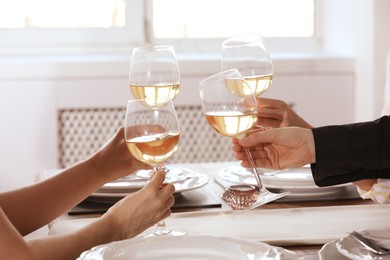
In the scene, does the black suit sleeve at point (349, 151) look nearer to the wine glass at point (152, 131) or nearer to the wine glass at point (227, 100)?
the wine glass at point (227, 100)

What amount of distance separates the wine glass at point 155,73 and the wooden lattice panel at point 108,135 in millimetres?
1496

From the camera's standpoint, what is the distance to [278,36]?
3477mm

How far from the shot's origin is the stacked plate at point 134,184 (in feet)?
5.20

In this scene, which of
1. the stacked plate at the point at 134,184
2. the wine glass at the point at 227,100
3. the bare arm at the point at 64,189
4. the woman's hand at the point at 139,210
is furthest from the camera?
the stacked plate at the point at 134,184

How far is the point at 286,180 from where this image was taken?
5.42 ft

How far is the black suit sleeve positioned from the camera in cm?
146

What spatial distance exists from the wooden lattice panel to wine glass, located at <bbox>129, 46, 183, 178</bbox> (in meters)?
1.50

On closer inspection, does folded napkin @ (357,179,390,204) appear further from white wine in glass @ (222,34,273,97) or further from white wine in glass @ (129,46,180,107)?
white wine in glass @ (129,46,180,107)

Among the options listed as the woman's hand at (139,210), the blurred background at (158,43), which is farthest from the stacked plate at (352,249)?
the blurred background at (158,43)

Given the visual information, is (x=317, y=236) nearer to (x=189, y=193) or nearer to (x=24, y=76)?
(x=189, y=193)

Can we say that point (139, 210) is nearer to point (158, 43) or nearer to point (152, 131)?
point (152, 131)

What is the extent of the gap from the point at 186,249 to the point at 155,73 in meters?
0.57

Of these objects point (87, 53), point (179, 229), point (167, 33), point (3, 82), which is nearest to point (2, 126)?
point (3, 82)

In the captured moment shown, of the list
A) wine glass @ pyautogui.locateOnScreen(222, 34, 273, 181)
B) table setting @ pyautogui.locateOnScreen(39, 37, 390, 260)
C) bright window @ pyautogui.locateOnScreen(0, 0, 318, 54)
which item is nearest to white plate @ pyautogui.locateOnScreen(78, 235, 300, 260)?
table setting @ pyautogui.locateOnScreen(39, 37, 390, 260)
